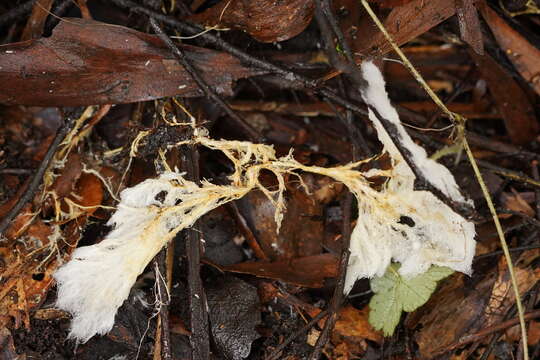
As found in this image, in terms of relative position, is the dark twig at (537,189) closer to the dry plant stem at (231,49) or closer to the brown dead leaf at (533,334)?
the brown dead leaf at (533,334)

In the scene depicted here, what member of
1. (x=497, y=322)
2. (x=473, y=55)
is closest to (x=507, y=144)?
(x=473, y=55)

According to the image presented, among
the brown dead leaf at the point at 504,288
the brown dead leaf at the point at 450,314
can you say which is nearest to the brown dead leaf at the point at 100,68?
the brown dead leaf at the point at 450,314

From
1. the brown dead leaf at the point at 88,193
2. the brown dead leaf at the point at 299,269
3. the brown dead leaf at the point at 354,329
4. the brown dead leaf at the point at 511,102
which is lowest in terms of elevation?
the brown dead leaf at the point at 354,329

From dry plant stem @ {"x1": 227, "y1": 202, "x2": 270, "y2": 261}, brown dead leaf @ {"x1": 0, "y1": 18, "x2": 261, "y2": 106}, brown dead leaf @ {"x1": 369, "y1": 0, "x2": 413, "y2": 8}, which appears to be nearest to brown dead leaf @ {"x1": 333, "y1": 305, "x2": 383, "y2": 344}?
dry plant stem @ {"x1": 227, "y1": 202, "x2": 270, "y2": 261}

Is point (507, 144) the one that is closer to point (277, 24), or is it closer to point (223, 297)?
point (277, 24)

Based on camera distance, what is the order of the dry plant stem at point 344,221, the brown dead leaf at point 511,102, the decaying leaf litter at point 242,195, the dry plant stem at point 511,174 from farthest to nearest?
the brown dead leaf at point 511,102 < the dry plant stem at point 511,174 < the decaying leaf litter at point 242,195 < the dry plant stem at point 344,221

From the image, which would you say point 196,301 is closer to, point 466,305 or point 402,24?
point 466,305
